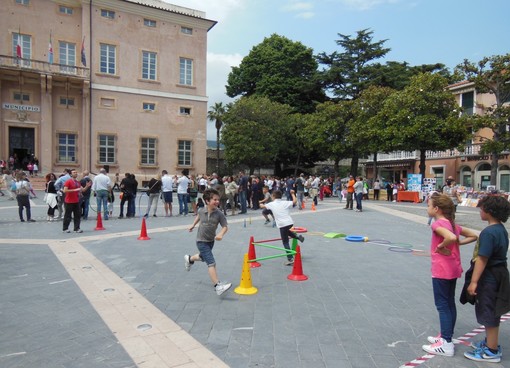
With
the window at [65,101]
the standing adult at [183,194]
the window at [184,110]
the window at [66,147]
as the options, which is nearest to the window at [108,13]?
the window at [65,101]

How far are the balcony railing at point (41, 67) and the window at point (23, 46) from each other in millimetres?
274

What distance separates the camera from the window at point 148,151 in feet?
113

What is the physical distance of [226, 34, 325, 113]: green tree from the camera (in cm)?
4372

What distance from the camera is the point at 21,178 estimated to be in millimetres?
13062

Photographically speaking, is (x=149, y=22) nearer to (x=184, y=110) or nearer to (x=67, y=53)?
(x=67, y=53)

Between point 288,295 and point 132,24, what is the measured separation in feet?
110

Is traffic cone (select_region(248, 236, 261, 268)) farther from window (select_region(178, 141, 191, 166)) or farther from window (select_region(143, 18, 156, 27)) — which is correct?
window (select_region(143, 18, 156, 27))

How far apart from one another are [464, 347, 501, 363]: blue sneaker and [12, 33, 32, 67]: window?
3428cm

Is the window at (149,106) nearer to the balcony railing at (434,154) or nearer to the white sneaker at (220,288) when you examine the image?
the balcony railing at (434,154)

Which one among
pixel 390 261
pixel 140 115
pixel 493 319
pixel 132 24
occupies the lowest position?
pixel 390 261

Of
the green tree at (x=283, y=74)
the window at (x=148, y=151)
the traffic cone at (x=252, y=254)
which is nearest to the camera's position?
the traffic cone at (x=252, y=254)

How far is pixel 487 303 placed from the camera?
3.61m

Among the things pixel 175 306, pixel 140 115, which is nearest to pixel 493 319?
pixel 175 306

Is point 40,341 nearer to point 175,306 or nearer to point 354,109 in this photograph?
point 175,306
